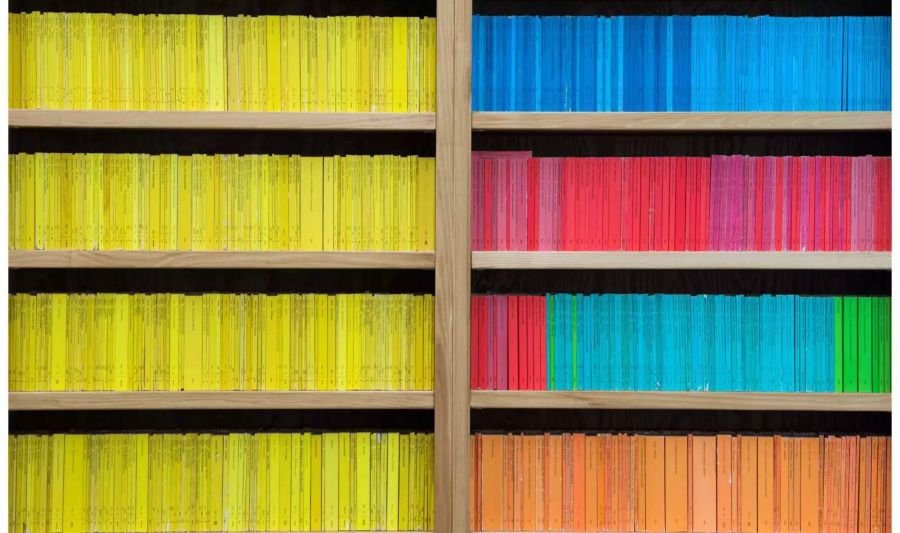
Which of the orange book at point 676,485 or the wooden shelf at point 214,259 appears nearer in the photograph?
the wooden shelf at point 214,259

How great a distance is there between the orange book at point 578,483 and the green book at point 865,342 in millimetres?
576

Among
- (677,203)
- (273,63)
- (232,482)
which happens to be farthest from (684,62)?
(232,482)

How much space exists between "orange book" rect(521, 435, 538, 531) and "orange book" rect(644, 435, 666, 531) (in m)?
0.23

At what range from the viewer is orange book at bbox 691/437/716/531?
1.70m

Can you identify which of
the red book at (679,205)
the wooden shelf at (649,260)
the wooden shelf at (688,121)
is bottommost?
the wooden shelf at (649,260)

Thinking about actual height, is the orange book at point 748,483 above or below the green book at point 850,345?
below

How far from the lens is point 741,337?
65.9 inches

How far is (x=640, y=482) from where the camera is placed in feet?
5.61

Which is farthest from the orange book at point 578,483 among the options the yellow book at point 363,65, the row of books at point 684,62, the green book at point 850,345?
the yellow book at point 363,65

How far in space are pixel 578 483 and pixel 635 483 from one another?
117 mm

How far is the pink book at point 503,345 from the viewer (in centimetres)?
168

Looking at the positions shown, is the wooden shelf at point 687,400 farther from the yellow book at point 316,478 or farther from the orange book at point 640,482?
the yellow book at point 316,478

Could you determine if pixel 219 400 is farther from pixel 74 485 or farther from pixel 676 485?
pixel 676 485

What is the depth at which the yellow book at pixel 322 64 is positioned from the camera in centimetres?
164
